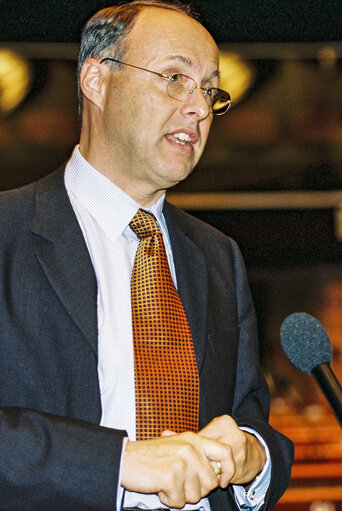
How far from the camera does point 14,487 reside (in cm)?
116

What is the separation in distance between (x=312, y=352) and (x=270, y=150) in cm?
329

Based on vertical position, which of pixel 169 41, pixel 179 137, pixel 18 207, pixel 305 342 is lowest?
pixel 305 342

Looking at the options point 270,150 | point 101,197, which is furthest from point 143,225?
point 270,150

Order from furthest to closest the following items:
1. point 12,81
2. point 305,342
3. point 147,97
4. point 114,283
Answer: point 12,81 → point 147,97 → point 114,283 → point 305,342

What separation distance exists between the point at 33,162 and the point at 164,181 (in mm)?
2950

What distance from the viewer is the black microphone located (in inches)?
47.7

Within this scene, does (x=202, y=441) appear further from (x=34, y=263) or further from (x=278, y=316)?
(x=278, y=316)

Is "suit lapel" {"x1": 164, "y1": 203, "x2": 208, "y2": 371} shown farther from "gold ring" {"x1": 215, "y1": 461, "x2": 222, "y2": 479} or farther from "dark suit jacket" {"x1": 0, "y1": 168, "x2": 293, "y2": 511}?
"gold ring" {"x1": 215, "y1": 461, "x2": 222, "y2": 479}

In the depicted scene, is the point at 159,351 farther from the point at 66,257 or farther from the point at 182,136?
the point at 182,136

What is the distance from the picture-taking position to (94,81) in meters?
1.73

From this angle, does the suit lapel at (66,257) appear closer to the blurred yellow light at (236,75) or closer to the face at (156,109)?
the face at (156,109)

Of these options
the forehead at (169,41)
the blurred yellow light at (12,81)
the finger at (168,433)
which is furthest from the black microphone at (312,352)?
the blurred yellow light at (12,81)

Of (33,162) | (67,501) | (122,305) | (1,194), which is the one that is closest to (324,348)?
(122,305)

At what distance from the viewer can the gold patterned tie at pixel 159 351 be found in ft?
4.44
